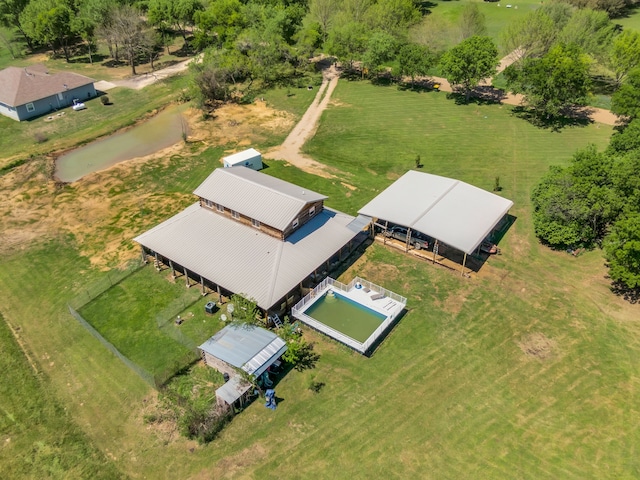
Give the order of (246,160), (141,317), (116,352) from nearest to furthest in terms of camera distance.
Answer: (116,352)
(141,317)
(246,160)

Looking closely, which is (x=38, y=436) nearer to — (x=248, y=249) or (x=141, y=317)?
(x=141, y=317)

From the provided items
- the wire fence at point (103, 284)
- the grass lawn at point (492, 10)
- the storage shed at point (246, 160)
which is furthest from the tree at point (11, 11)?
the grass lawn at point (492, 10)

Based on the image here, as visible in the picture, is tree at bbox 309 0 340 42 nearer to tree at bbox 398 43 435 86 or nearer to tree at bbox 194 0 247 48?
tree at bbox 194 0 247 48

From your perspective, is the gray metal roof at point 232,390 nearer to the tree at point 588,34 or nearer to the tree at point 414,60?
the tree at point 414,60

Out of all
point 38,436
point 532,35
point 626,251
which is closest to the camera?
point 38,436

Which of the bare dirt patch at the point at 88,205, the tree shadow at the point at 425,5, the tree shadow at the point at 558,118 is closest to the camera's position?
the bare dirt patch at the point at 88,205

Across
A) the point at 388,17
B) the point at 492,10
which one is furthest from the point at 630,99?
the point at 492,10
